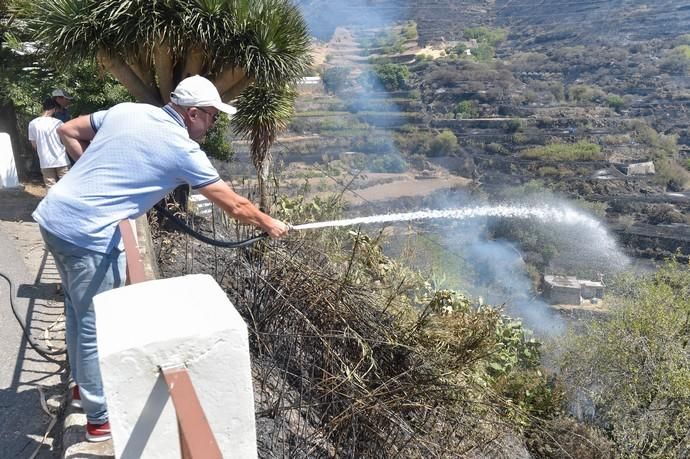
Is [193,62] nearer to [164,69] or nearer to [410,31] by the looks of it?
[164,69]

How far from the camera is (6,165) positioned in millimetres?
8539

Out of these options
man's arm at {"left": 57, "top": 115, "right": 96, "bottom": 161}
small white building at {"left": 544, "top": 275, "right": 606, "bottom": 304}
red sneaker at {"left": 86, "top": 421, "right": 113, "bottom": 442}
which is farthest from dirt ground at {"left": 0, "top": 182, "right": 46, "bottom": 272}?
small white building at {"left": 544, "top": 275, "right": 606, "bottom": 304}

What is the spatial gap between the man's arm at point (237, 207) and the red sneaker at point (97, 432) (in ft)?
2.92

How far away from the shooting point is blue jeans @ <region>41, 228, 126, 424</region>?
217cm

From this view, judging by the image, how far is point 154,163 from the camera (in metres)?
2.14

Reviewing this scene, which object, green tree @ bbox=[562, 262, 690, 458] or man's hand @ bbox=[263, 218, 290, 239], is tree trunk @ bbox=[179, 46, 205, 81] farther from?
green tree @ bbox=[562, 262, 690, 458]

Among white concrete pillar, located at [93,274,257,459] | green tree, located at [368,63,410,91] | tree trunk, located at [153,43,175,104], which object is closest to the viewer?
white concrete pillar, located at [93,274,257,459]

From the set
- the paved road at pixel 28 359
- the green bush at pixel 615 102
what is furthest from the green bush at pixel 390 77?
the paved road at pixel 28 359

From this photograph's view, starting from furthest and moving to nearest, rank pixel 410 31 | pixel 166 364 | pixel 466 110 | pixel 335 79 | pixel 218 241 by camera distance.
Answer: pixel 410 31 < pixel 335 79 < pixel 466 110 < pixel 218 241 < pixel 166 364

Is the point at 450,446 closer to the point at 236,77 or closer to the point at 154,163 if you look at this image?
the point at 154,163

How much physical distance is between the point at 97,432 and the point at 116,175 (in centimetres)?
93

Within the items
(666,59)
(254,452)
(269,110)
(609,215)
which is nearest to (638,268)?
(609,215)

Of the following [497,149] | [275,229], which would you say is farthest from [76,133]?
[497,149]

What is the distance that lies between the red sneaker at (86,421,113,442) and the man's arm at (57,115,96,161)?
104 centimetres
